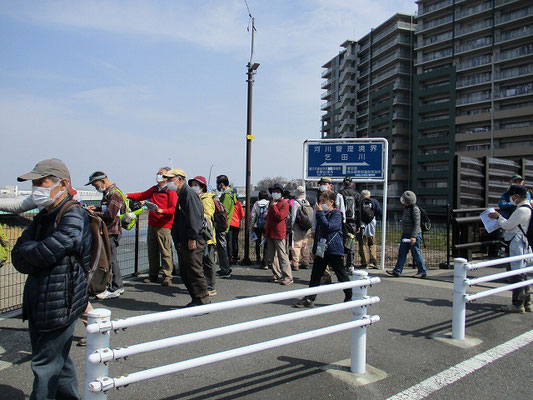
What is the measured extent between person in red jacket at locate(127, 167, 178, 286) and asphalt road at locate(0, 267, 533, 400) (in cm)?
100

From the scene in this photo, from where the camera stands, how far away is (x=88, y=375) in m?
2.26

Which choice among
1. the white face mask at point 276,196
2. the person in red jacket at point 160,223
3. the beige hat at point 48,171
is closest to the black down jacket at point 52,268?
the beige hat at point 48,171

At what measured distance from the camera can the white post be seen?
2.24m

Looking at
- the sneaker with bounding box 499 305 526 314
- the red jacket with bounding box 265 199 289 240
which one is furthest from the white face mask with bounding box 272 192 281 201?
the sneaker with bounding box 499 305 526 314

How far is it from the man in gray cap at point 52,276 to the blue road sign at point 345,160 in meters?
6.97

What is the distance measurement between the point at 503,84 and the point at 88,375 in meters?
68.9

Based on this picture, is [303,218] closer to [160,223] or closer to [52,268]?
[160,223]

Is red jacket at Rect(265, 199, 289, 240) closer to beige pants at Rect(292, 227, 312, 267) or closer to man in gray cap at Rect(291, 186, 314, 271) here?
man in gray cap at Rect(291, 186, 314, 271)

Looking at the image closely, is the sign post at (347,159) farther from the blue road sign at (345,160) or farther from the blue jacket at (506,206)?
the blue jacket at (506,206)

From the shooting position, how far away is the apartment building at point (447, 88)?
56.7 metres

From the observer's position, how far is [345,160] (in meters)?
9.15

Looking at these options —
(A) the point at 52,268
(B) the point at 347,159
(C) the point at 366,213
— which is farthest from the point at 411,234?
(A) the point at 52,268

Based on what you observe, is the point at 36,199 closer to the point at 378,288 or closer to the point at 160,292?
the point at 160,292

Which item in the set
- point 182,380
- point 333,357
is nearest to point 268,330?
point 333,357
